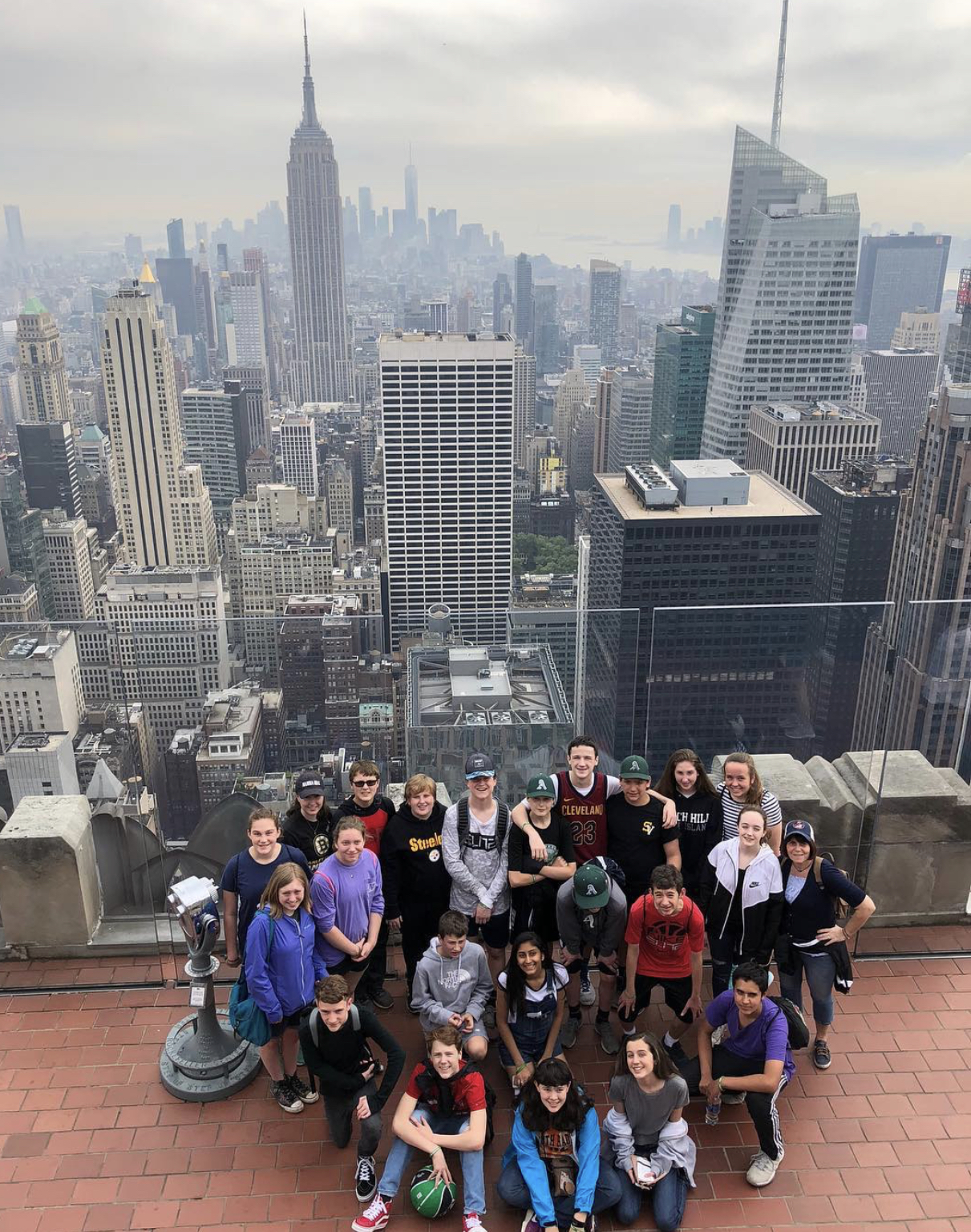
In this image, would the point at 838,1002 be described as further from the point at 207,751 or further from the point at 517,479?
the point at 517,479

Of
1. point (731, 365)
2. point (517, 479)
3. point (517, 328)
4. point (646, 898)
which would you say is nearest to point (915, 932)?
point (646, 898)

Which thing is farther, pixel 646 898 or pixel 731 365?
pixel 731 365

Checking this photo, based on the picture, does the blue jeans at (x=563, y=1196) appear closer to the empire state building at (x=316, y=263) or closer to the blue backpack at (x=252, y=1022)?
the blue backpack at (x=252, y=1022)

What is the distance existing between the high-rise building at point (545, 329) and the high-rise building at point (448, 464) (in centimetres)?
6456

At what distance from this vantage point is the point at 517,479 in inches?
3438

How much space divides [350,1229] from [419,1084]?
1.60ft

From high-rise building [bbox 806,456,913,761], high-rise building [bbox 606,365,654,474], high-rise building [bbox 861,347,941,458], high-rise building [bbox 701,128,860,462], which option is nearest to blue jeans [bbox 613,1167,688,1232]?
high-rise building [bbox 806,456,913,761]

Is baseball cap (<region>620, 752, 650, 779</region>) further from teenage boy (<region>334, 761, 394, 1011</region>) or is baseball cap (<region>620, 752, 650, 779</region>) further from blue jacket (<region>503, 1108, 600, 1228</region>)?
blue jacket (<region>503, 1108, 600, 1228</region>)

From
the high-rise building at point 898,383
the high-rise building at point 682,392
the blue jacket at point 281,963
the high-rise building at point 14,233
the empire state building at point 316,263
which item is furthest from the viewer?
the empire state building at point 316,263

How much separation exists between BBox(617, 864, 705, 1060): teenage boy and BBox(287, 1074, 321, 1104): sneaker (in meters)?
1.20

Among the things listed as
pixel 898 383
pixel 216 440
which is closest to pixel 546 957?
pixel 216 440

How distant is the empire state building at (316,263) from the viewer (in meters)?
144

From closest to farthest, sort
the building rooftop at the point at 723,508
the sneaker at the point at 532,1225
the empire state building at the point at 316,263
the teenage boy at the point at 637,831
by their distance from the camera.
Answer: the sneaker at the point at 532,1225 → the teenage boy at the point at 637,831 → the building rooftop at the point at 723,508 → the empire state building at the point at 316,263

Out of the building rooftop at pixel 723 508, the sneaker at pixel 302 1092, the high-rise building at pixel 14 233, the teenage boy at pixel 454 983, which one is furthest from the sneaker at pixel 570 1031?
the high-rise building at pixel 14 233
